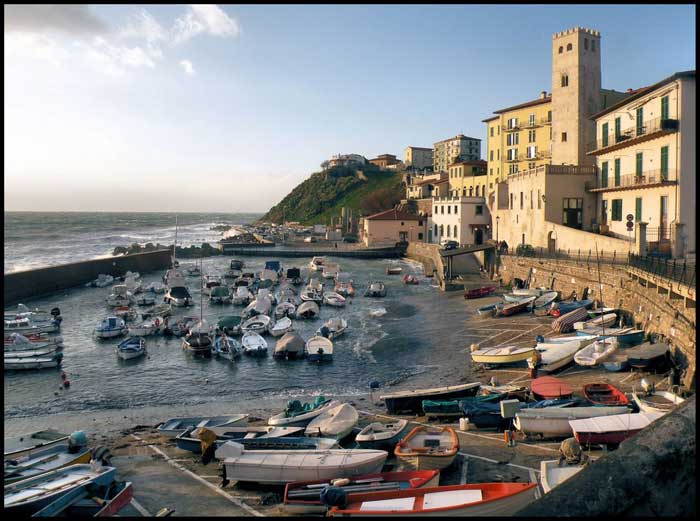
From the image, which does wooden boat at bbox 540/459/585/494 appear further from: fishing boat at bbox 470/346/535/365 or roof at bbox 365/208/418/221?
roof at bbox 365/208/418/221

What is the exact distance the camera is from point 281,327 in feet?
103

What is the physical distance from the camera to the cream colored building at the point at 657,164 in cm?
2877

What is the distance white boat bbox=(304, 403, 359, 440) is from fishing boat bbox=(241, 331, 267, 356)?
1091 centimetres

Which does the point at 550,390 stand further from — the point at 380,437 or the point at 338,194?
the point at 338,194

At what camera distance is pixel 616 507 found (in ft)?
9.94

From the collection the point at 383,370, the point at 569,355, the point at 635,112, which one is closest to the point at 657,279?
the point at 569,355

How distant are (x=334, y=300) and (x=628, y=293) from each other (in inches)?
779

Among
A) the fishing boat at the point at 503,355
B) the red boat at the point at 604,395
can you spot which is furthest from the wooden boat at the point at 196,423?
the red boat at the point at 604,395

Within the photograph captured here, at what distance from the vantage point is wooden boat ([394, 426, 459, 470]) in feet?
41.5

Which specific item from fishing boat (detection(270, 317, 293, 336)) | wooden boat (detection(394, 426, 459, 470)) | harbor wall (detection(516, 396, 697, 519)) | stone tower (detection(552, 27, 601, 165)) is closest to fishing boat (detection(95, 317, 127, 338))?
fishing boat (detection(270, 317, 293, 336))

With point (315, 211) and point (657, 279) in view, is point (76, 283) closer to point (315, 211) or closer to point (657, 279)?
point (657, 279)

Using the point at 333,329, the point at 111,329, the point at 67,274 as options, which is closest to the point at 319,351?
the point at 333,329

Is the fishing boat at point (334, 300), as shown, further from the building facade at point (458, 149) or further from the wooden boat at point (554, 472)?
the building facade at point (458, 149)

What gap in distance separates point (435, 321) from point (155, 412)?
18456 millimetres
